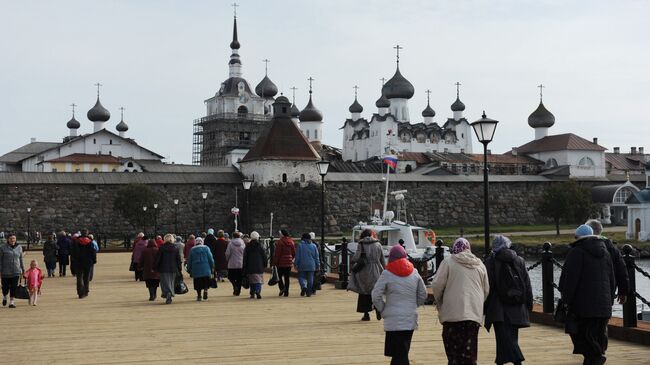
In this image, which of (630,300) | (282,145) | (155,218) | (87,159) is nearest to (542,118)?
(282,145)

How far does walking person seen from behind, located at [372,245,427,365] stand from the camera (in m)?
7.55

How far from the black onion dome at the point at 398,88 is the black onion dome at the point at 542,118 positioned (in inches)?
426

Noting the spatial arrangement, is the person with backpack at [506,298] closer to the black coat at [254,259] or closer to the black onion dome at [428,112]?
the black coat at [254,259]

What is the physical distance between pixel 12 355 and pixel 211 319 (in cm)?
337

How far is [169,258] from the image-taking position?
14281mm

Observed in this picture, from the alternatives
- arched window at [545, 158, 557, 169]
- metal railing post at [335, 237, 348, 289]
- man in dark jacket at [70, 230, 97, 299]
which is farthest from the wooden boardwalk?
arched window at [545, 158, 557, 169]

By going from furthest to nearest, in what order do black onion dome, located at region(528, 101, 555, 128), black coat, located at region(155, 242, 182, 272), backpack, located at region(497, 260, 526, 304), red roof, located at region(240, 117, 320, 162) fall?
1. black onion dome, located at region(528, 101, 555, 128)
2. red roof, located at region(240, 117, 320, 162)
3. black coat, located at region(155, 242, 182, 272)
4. backpack, located at region(497, 260, 526, 304)

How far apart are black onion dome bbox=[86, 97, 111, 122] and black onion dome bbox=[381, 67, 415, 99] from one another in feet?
80.0

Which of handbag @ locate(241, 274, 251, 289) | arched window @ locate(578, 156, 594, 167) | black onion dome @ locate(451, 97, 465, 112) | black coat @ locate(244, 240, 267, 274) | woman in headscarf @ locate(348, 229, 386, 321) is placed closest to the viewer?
woman in headscarf @ locate(348, 229, 386, 321)

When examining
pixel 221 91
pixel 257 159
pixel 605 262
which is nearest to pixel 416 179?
pixel 257 159

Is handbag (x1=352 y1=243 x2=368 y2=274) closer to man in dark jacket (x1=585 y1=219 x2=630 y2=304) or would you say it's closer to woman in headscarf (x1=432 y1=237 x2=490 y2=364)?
man in dark jacket (x1=585 y1=219 x2=630 y2=304)

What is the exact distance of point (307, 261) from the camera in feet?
48.1

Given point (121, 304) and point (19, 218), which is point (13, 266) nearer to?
point (121, 304)

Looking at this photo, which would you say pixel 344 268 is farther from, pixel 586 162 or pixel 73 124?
pixel 73 124
